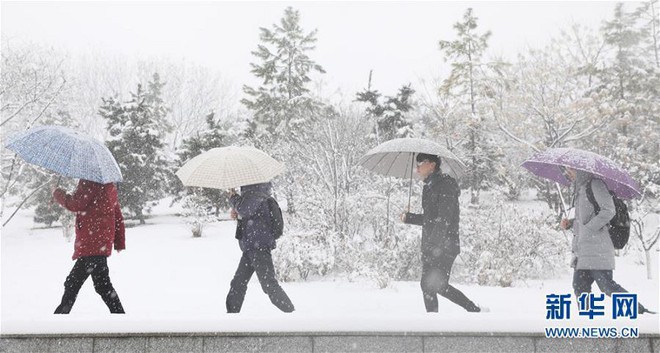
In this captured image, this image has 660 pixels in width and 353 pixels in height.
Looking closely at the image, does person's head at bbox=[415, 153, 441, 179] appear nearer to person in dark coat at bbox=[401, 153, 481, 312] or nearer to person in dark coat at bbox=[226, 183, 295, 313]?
person in dark coat at bbox=[401, 153, 481, 312]

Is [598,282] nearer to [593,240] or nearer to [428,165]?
[593,240]

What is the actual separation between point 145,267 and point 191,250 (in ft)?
7.58

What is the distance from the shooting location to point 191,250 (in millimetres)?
11867

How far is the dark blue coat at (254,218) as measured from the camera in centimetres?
428

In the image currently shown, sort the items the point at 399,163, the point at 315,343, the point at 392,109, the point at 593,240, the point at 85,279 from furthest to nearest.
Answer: the point at 392,109 < the point at 399,163 < the point at 593,240 < the point at 85,279 < the point at 315,343

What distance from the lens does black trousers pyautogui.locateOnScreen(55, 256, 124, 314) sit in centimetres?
396

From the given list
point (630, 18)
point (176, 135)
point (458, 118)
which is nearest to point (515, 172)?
point (458, 118)

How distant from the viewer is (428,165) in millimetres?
4363

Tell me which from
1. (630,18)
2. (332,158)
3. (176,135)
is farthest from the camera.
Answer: (176,135)

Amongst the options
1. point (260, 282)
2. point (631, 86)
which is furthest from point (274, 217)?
point (631, 86)

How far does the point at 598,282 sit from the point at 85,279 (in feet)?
14.1

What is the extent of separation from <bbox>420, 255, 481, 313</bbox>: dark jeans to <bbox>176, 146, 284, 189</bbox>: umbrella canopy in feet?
5.16

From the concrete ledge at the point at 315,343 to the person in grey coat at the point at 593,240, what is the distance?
992mm

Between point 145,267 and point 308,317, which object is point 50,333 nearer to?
point 308,317
